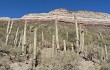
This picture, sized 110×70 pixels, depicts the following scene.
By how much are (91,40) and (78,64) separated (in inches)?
431

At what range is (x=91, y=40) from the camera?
27438 millimetres

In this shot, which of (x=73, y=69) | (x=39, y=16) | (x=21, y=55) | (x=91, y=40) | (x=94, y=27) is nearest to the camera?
(x=73, y=69)

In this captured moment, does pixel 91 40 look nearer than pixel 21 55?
No

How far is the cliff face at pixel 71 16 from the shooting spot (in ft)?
138

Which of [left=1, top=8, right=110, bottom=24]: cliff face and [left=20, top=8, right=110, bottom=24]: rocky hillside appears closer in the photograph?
[left=1, top=8, right=110, bottom=24]: cliff face

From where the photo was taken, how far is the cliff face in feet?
138

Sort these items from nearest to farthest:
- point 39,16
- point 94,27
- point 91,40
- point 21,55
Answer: point 21,55 → point 91,40 → point 94,27 → point 39,16

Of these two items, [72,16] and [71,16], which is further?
[72,16]

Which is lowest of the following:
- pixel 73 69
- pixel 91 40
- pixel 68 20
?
pixel 73 69

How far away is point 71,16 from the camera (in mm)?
44188

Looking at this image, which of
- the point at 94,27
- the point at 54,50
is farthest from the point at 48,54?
the point at 94,27

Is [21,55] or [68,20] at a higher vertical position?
[68,20]

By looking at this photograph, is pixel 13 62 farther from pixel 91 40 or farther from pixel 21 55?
pixel 91 40

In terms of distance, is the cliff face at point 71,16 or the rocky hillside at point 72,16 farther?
the rocky hillside at point 72,16
